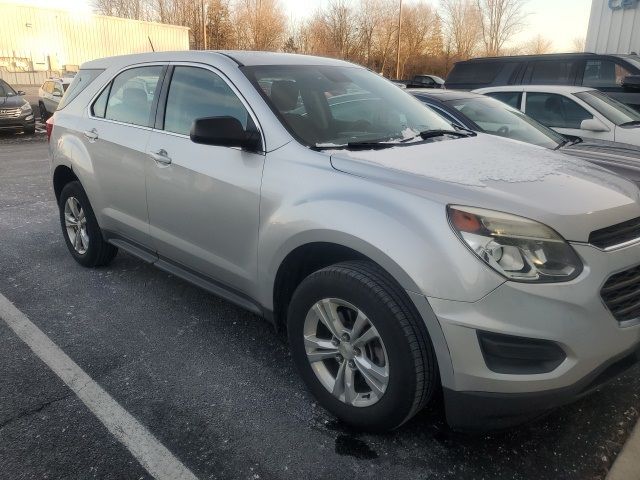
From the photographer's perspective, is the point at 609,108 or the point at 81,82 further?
the point at 609,108

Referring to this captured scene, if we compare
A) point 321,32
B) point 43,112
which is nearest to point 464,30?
point 321,32

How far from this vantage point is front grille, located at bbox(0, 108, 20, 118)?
43.9 feet

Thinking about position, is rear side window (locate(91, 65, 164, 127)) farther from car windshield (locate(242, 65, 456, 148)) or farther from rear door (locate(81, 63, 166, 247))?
car windshield (locate(242, 65, 456, 148))

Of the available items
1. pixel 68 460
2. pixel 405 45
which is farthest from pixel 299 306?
pixel 405 45

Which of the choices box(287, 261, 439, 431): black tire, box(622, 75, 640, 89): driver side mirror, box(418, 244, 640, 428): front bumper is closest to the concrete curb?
box(418, 244, 640, 428): front bumper

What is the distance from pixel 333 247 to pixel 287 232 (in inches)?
10.0

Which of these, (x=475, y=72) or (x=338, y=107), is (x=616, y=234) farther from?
(x=475, y=72)

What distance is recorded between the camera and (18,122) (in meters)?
13.7

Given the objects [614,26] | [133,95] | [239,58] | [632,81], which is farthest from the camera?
[614,26]

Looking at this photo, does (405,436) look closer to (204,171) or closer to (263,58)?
(204,171)

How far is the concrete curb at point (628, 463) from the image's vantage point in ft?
7.33

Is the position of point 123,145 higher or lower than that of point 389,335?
higher

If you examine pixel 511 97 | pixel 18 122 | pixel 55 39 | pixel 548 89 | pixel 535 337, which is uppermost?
pixel 55 39

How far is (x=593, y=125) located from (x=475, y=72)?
393 centimetres
